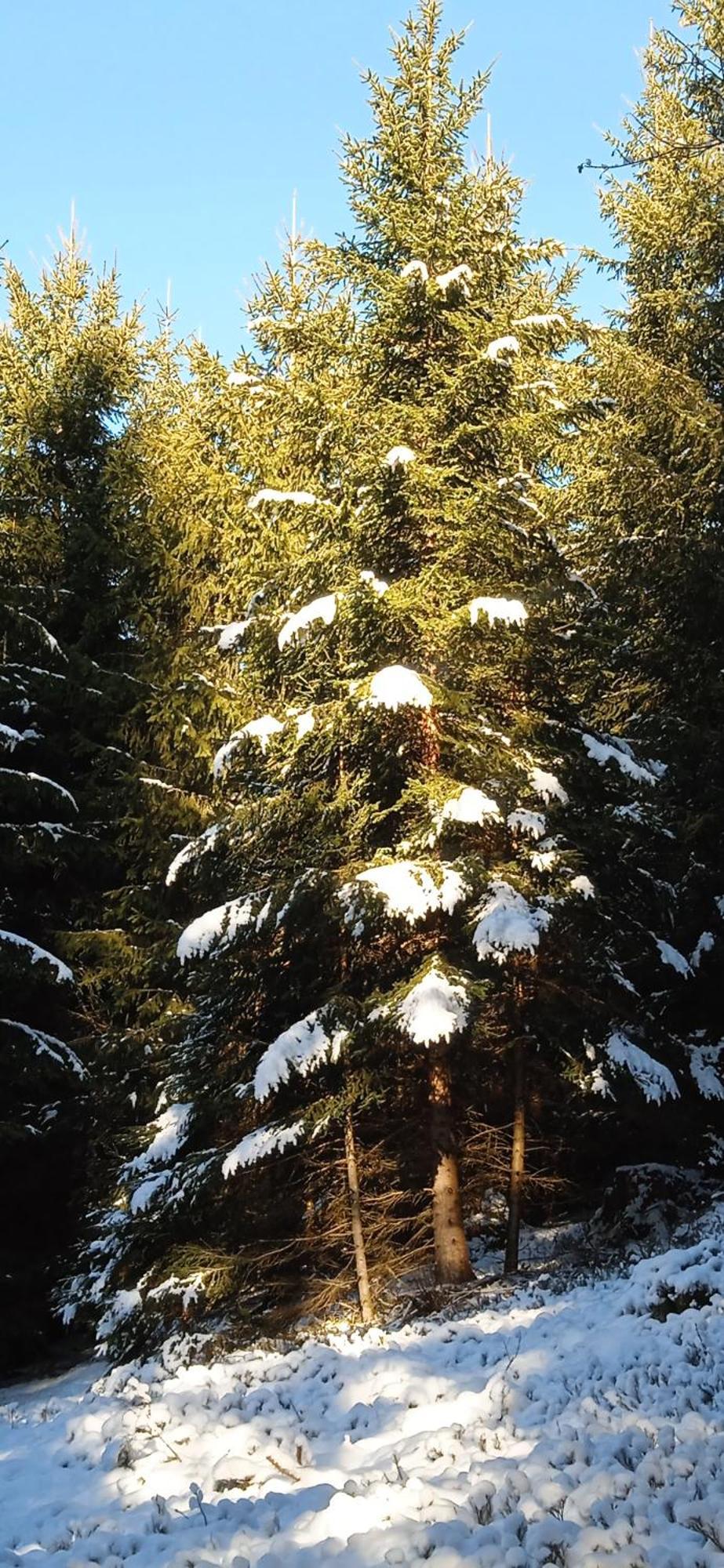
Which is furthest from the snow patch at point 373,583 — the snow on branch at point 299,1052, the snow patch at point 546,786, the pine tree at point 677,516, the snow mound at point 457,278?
the snow on branch at point 299,1052

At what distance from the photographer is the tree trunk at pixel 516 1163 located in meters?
11.2

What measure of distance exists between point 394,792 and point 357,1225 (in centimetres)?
435

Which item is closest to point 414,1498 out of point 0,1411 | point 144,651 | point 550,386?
point 0,1411

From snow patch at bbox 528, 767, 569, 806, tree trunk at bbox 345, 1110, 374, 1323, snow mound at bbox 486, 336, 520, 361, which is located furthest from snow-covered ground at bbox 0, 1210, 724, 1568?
snow mound at bbox 486, 336, 520, 361

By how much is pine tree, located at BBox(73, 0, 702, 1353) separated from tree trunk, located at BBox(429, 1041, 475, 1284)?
3cm

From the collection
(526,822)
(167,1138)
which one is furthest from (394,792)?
(167,1138)

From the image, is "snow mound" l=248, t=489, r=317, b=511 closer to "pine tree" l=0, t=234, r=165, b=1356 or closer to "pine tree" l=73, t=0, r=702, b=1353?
"pine tree" l=73, t=0, r=702, b=1353

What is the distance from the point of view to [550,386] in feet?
37.3

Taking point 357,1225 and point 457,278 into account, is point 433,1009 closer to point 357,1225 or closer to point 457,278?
point 357,1225

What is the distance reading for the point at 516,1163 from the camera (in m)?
11.3

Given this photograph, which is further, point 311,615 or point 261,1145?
point 311,615

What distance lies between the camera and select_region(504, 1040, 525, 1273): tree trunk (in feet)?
36.8

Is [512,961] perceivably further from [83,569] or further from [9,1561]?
[83,569]

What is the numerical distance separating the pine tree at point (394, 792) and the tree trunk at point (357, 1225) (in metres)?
0.03
